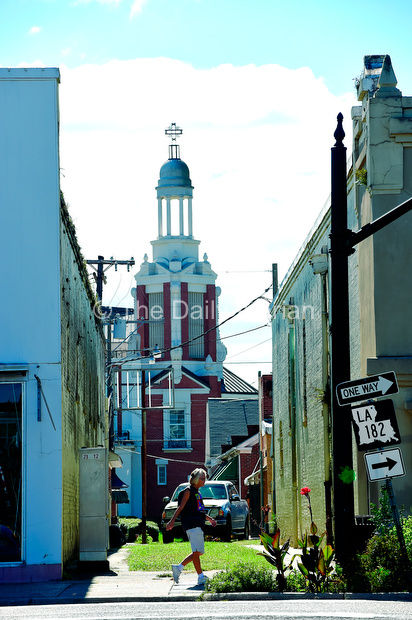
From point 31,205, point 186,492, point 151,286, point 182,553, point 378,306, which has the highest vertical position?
point 151,286

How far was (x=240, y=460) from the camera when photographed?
5694 cm

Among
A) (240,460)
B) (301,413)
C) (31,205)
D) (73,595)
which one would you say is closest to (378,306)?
(31,205)

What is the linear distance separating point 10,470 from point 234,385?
67893mm

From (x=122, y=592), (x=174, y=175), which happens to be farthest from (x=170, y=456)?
(x=122, y=592)

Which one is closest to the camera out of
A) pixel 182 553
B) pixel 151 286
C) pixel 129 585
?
pixel 129 585

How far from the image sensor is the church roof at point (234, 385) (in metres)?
81.8

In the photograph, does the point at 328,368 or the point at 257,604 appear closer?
the point at 257,604

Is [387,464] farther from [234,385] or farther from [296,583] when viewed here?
[234,385]

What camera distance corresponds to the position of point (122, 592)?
42.2 feet

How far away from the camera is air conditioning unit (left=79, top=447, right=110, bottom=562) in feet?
56.3

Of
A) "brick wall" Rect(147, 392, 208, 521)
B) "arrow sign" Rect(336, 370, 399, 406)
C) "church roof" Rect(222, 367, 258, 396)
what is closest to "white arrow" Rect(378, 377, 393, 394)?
"arrow sign" Rect(336, 370, 399, 406)

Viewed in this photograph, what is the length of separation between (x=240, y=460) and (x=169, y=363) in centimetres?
2072

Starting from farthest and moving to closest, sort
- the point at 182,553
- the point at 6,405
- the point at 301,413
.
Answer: the point at 301,413
the point at 182,553
the point at 6,405

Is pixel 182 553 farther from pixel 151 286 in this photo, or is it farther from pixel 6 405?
pixel 151 286
